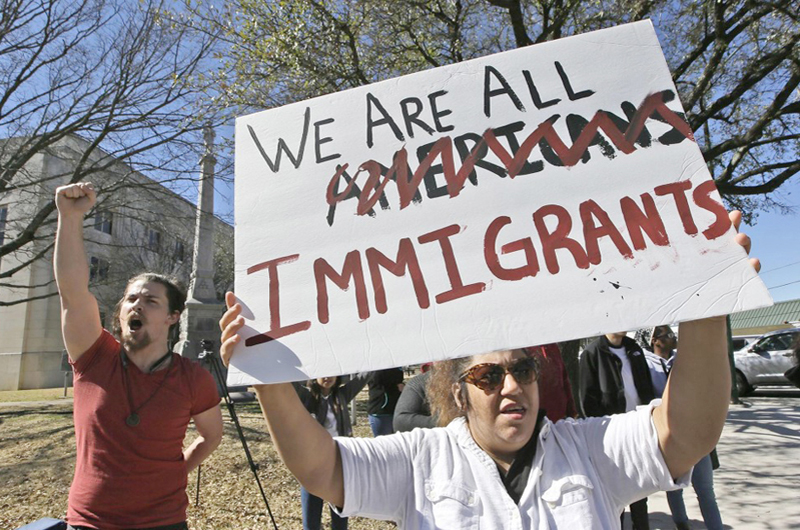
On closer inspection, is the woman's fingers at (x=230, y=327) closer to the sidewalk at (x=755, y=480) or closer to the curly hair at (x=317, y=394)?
the curly hair at (x=317, y=394)

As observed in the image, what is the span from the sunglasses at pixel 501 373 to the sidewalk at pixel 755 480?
336 cm

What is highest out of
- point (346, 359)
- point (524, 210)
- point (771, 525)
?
point (524, 210)

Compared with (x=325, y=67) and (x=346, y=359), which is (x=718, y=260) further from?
(x=325, y=67)

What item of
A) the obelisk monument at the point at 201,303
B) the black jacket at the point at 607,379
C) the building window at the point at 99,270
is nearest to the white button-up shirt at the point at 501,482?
the black jacket at the point at 607,379

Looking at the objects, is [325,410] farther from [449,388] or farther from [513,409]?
[513,409]

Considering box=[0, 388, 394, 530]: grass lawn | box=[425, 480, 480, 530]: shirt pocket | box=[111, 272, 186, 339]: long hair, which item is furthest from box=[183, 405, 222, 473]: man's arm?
box=[0, 388, 394, 530]: grass lawn

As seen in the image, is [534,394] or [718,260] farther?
[534,394]

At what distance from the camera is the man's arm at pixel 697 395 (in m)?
1.33

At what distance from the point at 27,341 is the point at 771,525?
2792cm

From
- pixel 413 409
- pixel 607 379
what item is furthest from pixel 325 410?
pixel 607 379

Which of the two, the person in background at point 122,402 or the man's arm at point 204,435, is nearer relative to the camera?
the person in background at point 122,402

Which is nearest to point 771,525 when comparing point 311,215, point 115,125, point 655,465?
point 655,465

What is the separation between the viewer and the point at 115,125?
8.93 m

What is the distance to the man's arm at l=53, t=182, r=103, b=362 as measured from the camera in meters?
1.95
